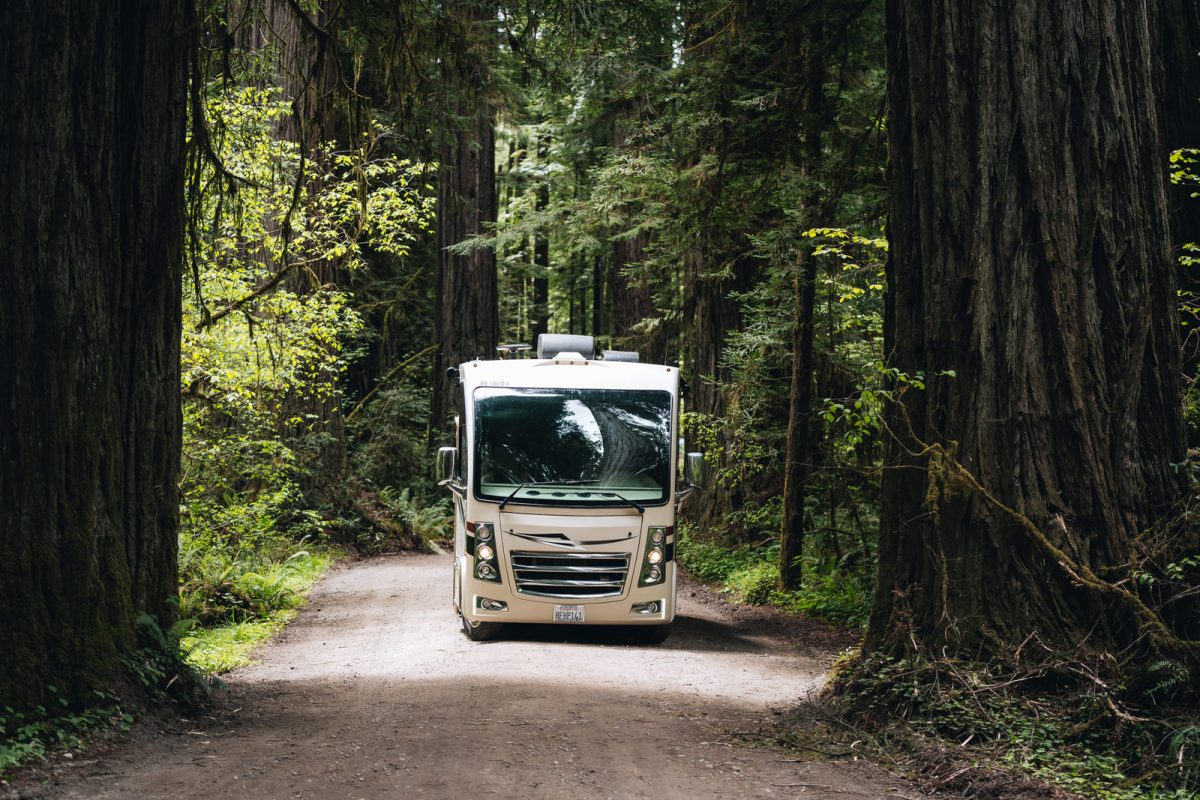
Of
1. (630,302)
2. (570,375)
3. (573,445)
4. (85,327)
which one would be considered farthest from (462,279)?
(85,327)

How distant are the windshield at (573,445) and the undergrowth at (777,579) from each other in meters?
3.78

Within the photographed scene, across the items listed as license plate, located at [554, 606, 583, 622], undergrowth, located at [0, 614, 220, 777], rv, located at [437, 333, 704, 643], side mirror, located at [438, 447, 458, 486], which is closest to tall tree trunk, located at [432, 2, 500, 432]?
side mirror, located at [438, 447, 458, 486]

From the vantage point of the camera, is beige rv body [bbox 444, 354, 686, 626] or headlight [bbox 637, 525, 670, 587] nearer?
beige rv body [bbox 444, 354, 686, 626]

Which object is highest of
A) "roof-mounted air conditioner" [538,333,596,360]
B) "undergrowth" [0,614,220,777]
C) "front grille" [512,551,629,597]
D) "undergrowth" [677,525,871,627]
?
"roof-mounted air conditioner" [538,333,596,360]

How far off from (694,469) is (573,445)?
1.33m

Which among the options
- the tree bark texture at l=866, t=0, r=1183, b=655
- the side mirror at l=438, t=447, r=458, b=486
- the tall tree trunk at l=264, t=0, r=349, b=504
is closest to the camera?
the tree bark texture at l=866, t=0, r=1183, b=655

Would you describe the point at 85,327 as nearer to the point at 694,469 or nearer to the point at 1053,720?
the point at 1053,720

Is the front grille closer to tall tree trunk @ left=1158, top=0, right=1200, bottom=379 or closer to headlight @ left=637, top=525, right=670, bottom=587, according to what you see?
headlight @ left=637, top=525, right=670, bottom=587

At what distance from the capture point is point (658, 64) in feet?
61.3

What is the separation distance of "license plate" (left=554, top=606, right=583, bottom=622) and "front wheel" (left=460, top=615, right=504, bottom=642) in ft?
2.20

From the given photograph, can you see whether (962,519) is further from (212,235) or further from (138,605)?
(212,235)

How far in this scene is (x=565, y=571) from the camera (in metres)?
11.1

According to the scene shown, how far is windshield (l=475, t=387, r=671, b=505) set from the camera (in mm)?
11242

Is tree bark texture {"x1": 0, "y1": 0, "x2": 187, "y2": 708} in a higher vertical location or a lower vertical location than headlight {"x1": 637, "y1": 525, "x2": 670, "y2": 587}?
higher
